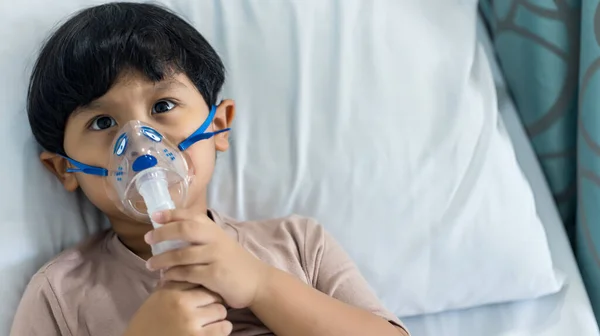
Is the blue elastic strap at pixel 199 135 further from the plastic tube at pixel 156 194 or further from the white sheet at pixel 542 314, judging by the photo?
the white sheet at pixel 542 314

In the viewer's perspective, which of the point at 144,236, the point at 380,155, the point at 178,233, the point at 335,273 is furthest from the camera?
the point at 380,155

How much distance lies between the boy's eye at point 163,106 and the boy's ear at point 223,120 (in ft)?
0.43

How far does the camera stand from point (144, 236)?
3.43 ft

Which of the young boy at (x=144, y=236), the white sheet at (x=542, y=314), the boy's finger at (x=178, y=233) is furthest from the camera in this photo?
the white sheet at (x=542, y=314)

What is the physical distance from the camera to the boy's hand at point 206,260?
0.89 m

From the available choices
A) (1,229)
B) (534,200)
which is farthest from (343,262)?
(1,229)

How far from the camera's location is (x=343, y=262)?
119cm

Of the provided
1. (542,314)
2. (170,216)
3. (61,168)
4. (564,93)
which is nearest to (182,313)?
(170,216)

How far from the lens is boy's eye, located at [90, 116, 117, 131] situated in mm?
1080

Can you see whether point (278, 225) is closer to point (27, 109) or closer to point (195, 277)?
point (195, 277)

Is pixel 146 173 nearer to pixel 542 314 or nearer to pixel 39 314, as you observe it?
pixel 39 314

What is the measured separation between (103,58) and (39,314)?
40cm

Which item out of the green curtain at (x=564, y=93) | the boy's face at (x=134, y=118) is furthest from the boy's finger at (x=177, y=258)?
the green curtain at (x=564, y=93)

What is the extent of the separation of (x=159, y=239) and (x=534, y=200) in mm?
814
